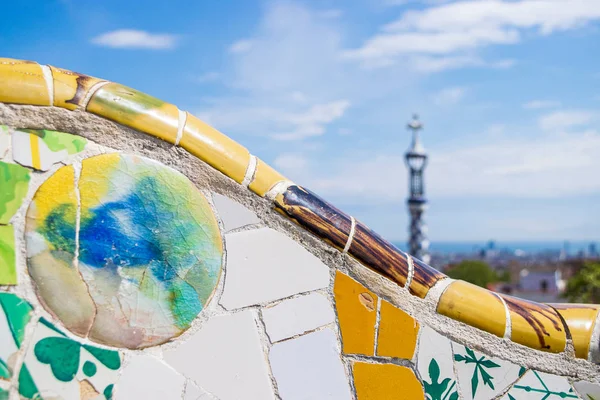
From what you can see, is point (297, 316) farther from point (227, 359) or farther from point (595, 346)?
point (595, 346)

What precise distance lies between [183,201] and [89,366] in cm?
52

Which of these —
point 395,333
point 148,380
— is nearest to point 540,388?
point 395,333

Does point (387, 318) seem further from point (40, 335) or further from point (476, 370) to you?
point (40, 335)

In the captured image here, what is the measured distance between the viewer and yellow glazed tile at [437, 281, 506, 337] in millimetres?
1926

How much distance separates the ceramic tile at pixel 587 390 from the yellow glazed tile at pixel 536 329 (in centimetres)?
13

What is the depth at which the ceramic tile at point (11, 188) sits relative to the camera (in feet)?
5.27

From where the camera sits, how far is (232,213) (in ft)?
5.97

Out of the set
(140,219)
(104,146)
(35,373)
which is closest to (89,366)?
(35,373)

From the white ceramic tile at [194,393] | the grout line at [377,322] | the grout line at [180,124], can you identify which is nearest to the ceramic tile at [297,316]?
the grout line at [377,322]

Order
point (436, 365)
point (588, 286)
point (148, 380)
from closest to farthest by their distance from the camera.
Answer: point (148, 380) < point (436, 365) < point (588, 286)

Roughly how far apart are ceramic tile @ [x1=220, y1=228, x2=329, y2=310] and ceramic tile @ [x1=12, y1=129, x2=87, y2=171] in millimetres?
510

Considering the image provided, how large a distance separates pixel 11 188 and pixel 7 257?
0.19 metres

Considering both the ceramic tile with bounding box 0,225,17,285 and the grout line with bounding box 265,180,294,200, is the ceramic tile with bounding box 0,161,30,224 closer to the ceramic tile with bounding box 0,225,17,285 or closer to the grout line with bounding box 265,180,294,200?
the ceramic tile with bounding box 0,225,17,285

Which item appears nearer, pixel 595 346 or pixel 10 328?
pixel 10 328
